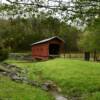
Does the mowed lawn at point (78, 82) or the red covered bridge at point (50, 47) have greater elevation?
the mowed lawn at point (78, 82)

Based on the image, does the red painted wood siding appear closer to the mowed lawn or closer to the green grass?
A: the mowed lawn

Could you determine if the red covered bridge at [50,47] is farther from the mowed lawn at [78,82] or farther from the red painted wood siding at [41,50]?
the mowed lawn at [78,82]

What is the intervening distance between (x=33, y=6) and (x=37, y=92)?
645 cm

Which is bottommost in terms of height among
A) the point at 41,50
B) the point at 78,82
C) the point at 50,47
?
the point at 41,50

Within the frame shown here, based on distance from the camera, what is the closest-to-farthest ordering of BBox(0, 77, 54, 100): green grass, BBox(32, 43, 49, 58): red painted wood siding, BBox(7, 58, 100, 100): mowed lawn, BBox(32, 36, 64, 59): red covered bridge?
BBox(0, 77, 54, 100): green grass, BBox(7, 58, 100, 100): mowed lawn, BBox(32, 36, 64, 59): red covered bridge, BBox(32, 43, 49, 58): red painted wood siding

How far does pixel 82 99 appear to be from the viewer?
15.2 m

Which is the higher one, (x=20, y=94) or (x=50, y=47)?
(x=20, y=94)

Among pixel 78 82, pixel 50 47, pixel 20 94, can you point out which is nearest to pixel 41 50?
pixel 50 47

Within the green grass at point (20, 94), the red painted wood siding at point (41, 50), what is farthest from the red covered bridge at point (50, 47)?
the green grass at point (20, 94)

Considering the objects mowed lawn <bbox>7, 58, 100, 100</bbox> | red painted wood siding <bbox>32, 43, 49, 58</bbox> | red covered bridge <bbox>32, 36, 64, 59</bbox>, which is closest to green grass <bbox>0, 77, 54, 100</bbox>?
mowed lawn <bbox>7, 58, 100, 100</bbox>

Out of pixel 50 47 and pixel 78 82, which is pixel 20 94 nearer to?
pixel 78 82

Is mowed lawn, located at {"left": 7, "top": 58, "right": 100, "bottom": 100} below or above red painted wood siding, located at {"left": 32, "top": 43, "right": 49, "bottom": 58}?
above

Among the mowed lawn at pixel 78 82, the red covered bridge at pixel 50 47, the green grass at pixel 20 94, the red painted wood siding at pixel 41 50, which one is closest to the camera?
the green grass at pixel 20 94

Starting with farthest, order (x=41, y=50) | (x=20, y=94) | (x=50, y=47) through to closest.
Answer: (x=41, y=50), (x=50, y=47), (x=20, y=94)
